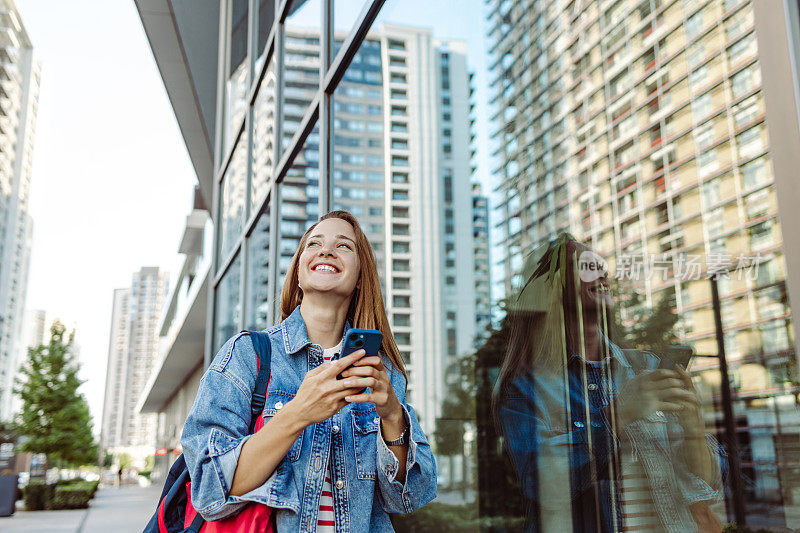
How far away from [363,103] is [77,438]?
23765 mm

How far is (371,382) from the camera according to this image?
148 cm

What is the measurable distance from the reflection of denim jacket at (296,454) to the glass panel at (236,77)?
6.55 m

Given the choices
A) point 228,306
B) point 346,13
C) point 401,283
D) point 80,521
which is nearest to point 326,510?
point 346,13

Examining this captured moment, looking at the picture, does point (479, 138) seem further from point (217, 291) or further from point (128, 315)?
point (128, 315)

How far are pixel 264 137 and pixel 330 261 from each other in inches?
190

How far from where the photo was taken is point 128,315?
10688cm

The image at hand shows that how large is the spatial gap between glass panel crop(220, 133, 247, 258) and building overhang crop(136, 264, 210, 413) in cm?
593

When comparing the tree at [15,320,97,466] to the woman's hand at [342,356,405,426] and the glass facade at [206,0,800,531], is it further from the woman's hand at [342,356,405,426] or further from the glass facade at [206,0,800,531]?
the woman's hand at [342,356,405,426]

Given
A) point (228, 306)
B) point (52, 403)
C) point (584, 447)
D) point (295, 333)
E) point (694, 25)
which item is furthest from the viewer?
point (52, 403)

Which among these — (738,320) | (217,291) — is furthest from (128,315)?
(738,320)

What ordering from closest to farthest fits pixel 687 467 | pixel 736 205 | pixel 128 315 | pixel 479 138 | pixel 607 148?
1. pixel 687 467
2. pixel 736 205
3. pixel 607 148
4. pixel 479 138
5. pixel 128 315

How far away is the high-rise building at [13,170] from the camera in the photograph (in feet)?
279

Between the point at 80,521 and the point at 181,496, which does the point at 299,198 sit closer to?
the point at 181,496

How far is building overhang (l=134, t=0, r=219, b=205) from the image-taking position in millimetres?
8938
